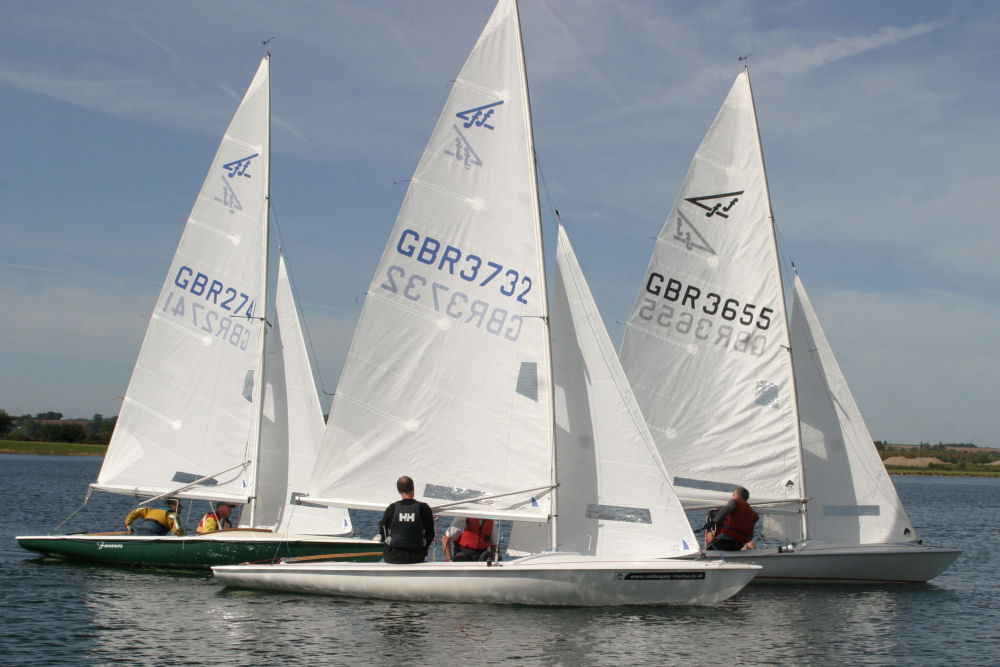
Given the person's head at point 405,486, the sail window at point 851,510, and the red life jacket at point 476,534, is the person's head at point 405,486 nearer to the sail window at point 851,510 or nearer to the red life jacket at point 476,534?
the red life jacket at point 476,534

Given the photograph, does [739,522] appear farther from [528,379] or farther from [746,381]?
[528,379]

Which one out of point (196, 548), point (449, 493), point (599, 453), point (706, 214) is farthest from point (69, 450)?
point (599, 453)

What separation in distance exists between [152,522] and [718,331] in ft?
35.8

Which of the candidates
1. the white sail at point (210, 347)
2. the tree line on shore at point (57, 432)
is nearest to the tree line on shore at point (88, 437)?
the tree line on shore at point (57, 432)

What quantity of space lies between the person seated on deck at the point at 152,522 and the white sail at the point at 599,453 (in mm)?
8248

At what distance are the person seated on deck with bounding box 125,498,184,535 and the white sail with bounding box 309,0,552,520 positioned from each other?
5432 mm

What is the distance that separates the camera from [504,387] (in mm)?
13555

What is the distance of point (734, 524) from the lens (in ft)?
51.9

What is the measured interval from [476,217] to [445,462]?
3.46m

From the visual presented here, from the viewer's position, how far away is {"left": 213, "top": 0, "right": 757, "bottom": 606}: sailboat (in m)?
13.3

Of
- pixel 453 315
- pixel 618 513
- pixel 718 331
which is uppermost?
pixel 718 331

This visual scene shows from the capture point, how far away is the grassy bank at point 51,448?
95.5 meters

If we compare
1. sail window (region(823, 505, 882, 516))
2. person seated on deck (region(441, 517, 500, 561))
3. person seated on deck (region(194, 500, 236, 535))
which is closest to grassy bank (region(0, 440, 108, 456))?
person seated on deck (region(194, 500, 236, 535))

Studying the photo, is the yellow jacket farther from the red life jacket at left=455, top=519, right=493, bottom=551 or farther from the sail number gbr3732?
the sail number gbr3732
